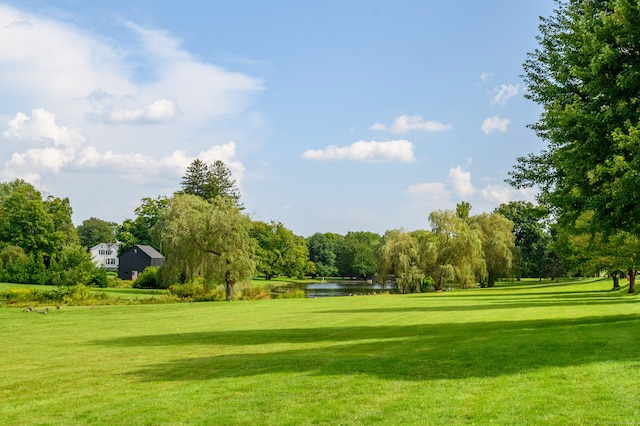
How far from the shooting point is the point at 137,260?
318 feet

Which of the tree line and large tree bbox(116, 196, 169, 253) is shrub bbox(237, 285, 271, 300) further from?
large tree bbox(116, 196, 169, 253)

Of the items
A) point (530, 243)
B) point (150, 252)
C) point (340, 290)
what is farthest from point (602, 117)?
point (530, 243)

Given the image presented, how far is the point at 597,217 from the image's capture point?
18906 millimetres

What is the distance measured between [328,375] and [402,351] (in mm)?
4019

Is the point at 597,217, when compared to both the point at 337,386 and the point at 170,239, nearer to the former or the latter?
the point at 337,386

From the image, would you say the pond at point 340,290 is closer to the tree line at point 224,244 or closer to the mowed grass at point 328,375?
the tree line at point 224,244

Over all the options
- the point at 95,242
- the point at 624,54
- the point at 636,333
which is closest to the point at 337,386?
the point at 636,333

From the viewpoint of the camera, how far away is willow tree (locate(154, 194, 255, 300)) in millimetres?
49812

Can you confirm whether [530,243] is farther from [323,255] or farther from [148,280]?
[148,280]

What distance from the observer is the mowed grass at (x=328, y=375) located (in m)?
9.24

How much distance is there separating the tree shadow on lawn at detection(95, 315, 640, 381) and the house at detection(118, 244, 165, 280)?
252 ft

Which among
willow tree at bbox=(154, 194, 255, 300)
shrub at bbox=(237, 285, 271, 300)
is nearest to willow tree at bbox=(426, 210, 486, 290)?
shrub at bbox=(237, 285, 271, 300)

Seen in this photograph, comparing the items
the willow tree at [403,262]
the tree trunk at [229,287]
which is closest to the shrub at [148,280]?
the tree trunk at [229,287]

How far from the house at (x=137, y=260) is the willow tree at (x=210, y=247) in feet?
151
